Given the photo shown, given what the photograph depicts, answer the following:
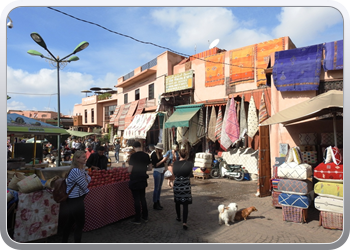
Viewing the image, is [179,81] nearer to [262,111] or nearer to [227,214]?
[262,111]

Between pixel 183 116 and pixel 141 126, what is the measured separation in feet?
15.2

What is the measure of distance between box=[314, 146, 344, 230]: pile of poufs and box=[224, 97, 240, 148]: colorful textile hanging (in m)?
5.25

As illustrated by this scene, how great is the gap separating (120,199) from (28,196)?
1.65 meters

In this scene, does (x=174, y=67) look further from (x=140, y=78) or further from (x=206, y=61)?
(x=140, y=78)

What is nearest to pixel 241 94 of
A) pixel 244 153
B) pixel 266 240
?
pixel 244 153

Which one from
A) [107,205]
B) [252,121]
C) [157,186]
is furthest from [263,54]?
[107,205]

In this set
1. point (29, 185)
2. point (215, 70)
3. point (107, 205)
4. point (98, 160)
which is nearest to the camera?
point (29, 185)

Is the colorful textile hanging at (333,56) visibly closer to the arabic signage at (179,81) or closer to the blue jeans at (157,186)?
the blue jeans at (157,186)

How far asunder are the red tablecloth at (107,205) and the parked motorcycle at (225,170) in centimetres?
573

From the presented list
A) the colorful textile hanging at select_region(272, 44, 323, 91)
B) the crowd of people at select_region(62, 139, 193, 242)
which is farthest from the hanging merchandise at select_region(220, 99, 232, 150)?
the crowd of people at select_region(62, 139, 193, 242)

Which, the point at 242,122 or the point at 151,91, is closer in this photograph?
the point at 242,122

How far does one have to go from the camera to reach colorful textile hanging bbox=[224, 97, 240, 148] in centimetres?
971

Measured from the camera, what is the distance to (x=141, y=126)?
15.4 metres

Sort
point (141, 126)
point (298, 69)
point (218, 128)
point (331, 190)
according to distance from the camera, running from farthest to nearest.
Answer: point (141, 126)
point (218, 128)
point (298, 69)
point (331, 190)
